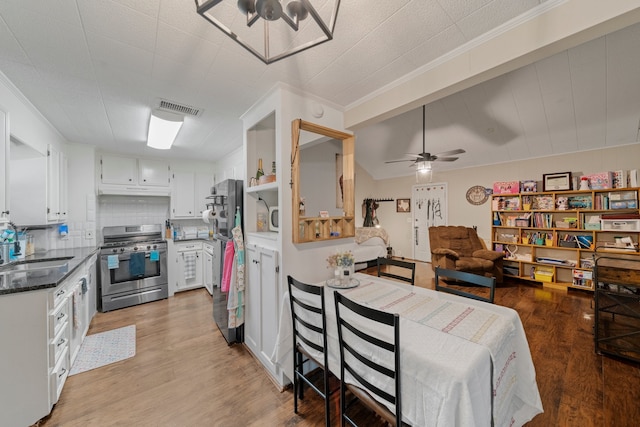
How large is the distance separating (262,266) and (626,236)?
551 cm

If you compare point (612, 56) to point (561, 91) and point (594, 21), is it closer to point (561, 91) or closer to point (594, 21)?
point (561, 91)

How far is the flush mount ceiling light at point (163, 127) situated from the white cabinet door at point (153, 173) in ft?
4.65

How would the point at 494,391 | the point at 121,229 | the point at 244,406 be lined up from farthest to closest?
the point at 121,229 < the point at 244,406 < the point at 494,391

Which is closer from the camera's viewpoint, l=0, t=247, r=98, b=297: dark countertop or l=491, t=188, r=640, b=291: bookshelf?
l=0, t=247, r=98, b=297: dark countertop

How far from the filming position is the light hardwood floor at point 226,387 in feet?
5.58

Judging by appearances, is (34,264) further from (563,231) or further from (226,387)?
(563,231)

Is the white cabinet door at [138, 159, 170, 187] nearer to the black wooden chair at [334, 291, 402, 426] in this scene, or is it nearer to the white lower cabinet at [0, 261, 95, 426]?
the white lower cabinet at [0, 261, 95, 426]

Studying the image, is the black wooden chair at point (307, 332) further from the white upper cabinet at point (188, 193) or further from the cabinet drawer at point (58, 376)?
the white upper cabinet at point (188, 193)

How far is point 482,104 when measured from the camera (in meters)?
3.78

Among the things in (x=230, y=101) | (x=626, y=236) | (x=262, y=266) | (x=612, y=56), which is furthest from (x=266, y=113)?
(x=626, y=236)

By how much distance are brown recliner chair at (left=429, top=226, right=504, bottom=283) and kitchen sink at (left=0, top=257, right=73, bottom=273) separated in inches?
211

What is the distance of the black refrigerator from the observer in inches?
103

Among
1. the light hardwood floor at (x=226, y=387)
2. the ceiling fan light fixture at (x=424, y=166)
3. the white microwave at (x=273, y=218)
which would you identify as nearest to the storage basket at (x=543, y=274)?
the light hardwood floor at (x=226, y=387)

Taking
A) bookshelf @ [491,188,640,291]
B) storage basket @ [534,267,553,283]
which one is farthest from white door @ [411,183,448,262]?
storage basket @ [534,267,553,283]
